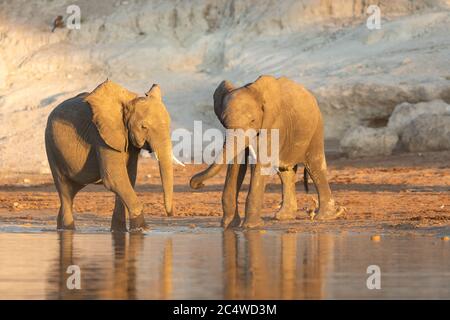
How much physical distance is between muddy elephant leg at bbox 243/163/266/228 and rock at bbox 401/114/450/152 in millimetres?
13884

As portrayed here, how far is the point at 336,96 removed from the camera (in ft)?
113

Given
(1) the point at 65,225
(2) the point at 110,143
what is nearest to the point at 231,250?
(2) the point at 110,143

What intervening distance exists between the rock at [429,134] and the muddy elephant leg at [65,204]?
47.6 ft

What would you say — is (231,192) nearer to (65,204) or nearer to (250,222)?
(250,222)

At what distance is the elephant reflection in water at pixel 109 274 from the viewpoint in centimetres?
1113

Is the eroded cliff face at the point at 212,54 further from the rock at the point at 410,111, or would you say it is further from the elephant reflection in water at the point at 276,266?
the elephant reflection in water at the point at 276,266

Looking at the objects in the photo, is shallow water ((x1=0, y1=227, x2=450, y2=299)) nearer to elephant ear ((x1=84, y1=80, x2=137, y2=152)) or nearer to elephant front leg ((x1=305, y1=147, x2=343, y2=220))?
elephant ear ((x1=84, y1=80, x2=137, y2=152))

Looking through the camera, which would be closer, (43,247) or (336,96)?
(43,247)

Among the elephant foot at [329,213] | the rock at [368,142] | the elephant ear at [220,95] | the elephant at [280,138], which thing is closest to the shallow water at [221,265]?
the elephant at [280,138]

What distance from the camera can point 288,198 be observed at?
19.9m
